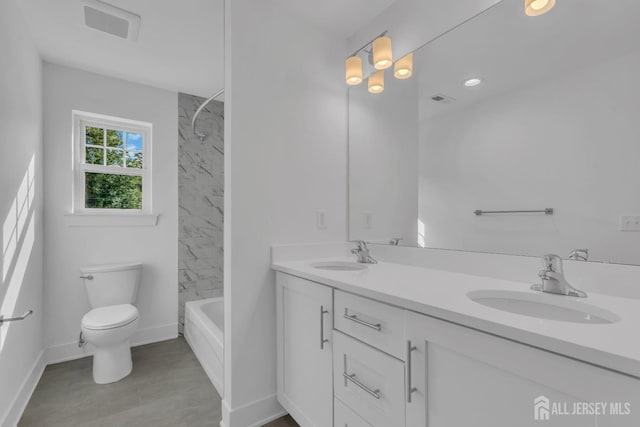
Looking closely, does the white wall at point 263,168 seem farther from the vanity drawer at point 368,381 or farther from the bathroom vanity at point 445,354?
the vanity drawer at point 368,381

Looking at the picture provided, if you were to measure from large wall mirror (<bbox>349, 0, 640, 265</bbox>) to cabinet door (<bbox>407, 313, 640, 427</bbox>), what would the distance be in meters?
0.67

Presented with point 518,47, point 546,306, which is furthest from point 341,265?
point 518,47

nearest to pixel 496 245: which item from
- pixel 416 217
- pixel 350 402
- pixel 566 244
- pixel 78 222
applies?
pixel 566 244

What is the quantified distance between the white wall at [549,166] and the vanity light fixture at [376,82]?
541 millimetres

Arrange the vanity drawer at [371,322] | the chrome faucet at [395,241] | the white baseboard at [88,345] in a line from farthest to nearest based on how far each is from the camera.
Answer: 1. the white baseboard at [88,345]
2. the chrome faucet at [395,241]
3. the vanity drawer at [371,322]

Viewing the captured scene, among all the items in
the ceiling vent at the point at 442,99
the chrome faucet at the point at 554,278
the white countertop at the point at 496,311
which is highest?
the ceiling vent at the point at 442,99

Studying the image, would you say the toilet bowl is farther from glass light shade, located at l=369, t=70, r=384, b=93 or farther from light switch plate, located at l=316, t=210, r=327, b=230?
glass light shade, located at l=369, t=70, r=384, b=93

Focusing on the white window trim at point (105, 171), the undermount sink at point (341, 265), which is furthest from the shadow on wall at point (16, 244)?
the undermount sink at point (341, 265)

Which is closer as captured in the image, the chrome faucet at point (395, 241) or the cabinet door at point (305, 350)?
the cabinet door at point (305, 350)

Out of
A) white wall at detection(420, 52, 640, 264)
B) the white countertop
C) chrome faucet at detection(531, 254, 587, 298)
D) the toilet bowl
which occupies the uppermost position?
white wall at detection(420, 52, 640, 264)

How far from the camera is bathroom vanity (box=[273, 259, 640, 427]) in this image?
60 centimetres

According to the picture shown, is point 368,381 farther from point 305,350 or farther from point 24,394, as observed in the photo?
point 24,394

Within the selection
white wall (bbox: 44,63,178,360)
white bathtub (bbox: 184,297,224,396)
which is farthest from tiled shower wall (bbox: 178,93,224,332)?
white bathtub (bbox: 184,297,224,396)

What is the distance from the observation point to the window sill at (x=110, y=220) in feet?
7.95
